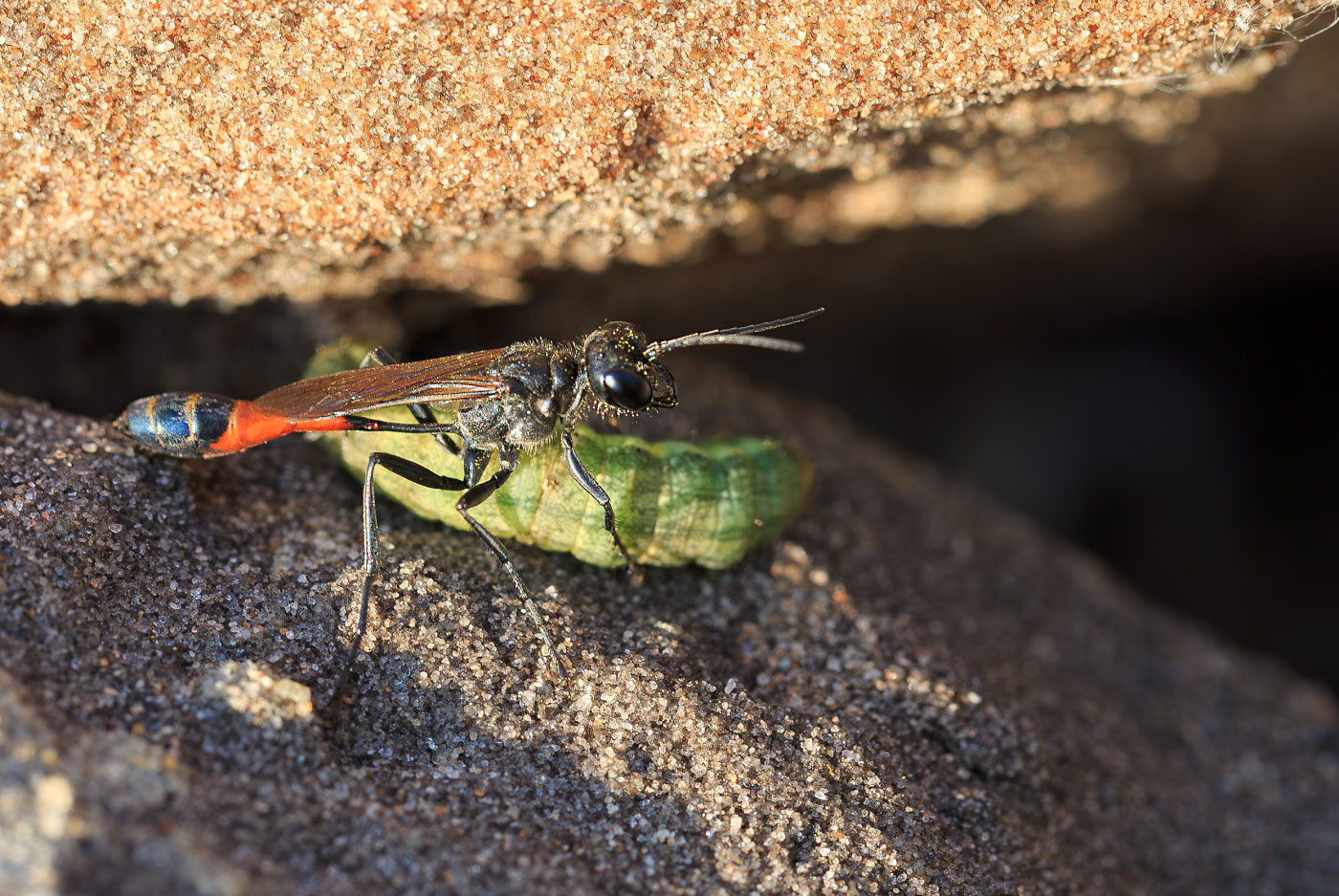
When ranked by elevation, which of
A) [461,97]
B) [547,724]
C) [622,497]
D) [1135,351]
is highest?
[461,97]

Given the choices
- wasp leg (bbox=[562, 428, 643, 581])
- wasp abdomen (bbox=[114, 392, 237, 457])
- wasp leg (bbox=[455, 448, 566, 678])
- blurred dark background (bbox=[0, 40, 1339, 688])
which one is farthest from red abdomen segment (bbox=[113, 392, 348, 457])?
blurred dark background (bbox=[0, 40, 1339, 688])

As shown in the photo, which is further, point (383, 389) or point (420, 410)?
point (420, 410)

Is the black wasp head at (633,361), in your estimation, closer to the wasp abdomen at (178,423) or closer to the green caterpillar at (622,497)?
Result: the green caterpillar at (622,497)

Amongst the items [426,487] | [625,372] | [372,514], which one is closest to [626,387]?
[625,372]

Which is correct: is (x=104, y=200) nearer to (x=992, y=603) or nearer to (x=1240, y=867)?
(x=992, y=603)

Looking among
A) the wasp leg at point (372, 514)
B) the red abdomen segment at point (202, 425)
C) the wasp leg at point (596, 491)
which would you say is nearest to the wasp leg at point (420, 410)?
the wasp leg at point (372, 514)

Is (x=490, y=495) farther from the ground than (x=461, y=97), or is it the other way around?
(x=461, y=97)

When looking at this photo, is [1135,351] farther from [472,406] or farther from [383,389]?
[383,389]
